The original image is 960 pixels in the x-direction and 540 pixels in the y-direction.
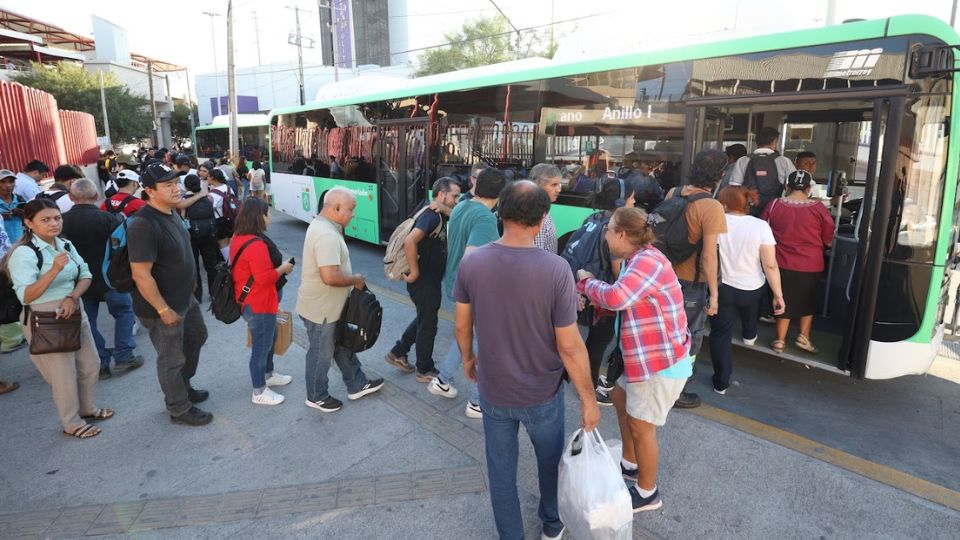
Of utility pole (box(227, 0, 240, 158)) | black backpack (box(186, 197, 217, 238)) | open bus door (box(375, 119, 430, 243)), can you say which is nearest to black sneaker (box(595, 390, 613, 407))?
black backpack (box(186, 197, 217, 238))

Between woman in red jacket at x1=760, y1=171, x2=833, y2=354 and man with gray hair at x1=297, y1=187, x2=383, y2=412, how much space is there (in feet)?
11.8

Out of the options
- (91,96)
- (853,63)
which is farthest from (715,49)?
(91,96)

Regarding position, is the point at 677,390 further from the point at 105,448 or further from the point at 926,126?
the point at 105,448

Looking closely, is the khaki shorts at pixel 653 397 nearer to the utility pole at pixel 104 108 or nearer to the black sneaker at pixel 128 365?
the black sneaker at pixel 128 365

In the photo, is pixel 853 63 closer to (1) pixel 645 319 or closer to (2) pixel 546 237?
(2) pixel 546 237

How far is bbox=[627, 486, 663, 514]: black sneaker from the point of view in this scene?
304 cm

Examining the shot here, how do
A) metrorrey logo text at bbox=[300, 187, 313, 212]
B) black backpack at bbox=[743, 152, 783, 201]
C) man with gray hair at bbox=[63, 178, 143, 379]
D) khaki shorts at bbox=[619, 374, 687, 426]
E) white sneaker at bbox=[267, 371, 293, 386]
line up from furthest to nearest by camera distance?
metrorrey logo text at bbox=[300, 187, 313, 212] < black backpack at bbox=[743, 152, 783, 201] < man with gray hair at bbox=[63, 178, 143, 379] < white sneaker at bbox=[267, 371, 293, 386] < khaki shorts at bbox=[619, 374, 687, 426]

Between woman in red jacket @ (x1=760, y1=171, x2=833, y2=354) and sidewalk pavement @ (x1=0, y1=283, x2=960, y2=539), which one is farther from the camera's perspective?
woman in red jacket @ (x1=760, y1=171, x2=833, y2=354)

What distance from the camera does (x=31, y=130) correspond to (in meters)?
12.1

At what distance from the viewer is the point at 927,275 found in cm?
403

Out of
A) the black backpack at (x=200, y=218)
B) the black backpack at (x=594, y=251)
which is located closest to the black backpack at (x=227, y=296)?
the black backpack at (x=594, y=251)

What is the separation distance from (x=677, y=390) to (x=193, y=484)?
2853mm

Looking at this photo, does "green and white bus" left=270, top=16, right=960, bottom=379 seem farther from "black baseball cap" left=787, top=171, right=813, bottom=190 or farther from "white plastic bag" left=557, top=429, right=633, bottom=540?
"white plastic bag" left=557, top=429, right=633, bottom=540

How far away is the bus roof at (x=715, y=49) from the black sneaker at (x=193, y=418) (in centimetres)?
496
